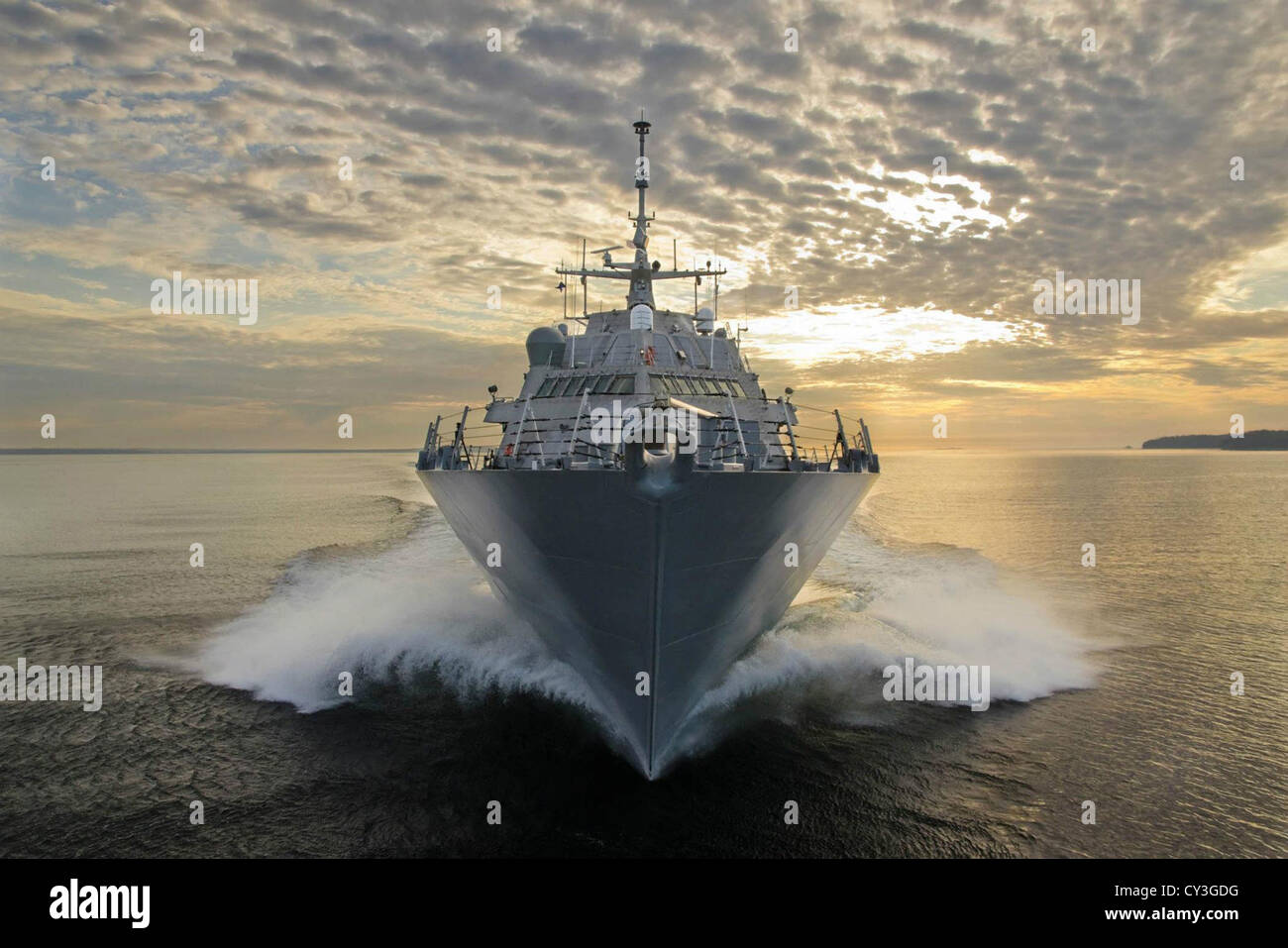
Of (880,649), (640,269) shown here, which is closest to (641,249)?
(640,269)

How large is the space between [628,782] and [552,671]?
13.6 ft

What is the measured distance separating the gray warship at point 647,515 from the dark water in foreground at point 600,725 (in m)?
1.38

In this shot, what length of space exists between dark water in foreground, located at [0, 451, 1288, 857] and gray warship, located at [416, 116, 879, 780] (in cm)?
138

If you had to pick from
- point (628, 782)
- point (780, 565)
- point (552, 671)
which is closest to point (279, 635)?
point (552, 671)

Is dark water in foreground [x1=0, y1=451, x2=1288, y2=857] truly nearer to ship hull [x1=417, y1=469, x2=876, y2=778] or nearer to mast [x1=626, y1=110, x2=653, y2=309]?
ship hull [x1=417, y1=469, x2=876, y2=778]

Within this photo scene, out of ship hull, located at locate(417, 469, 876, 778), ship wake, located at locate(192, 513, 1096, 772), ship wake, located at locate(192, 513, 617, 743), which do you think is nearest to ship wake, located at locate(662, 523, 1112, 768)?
ship wake, located at locate(192, 513, 1096, 772)

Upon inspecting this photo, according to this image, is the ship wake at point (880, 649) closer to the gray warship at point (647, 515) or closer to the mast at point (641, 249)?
the gray warship at point (647, 515)

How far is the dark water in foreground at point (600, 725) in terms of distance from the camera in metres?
9.32

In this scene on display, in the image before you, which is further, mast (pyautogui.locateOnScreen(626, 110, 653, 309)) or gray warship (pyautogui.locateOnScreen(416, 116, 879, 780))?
mast (pyautogui.locateOnScreen(626, 110, 653, 309))

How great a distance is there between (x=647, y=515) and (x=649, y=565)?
703 mm

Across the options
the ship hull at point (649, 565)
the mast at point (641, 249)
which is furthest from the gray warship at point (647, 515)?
the mast at point (641, 249)

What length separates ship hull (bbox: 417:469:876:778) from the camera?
9.13 metres

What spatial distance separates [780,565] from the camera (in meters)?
12.3
